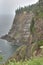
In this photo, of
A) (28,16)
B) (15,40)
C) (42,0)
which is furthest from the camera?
(28,16)

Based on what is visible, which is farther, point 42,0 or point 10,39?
point 10,39

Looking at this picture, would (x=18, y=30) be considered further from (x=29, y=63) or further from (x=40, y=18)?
(x=29, y=63)

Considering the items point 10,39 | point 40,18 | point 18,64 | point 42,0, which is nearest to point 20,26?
point 10,39

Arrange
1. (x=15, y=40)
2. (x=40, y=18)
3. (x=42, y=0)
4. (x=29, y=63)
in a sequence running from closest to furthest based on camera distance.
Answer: (x=29, y=63) → (x=40, y=18) → (x=42, y=0) → (x=15, y=40)

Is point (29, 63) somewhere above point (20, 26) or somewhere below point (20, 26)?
above

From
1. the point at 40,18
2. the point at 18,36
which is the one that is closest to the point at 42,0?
the point at 40,18

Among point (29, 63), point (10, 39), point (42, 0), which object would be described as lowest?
point (10, 39)

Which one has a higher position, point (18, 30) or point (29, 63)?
point (29, 63)

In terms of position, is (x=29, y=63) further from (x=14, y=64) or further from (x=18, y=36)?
(x=18, y=36)

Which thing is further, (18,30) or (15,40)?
(18,30)
